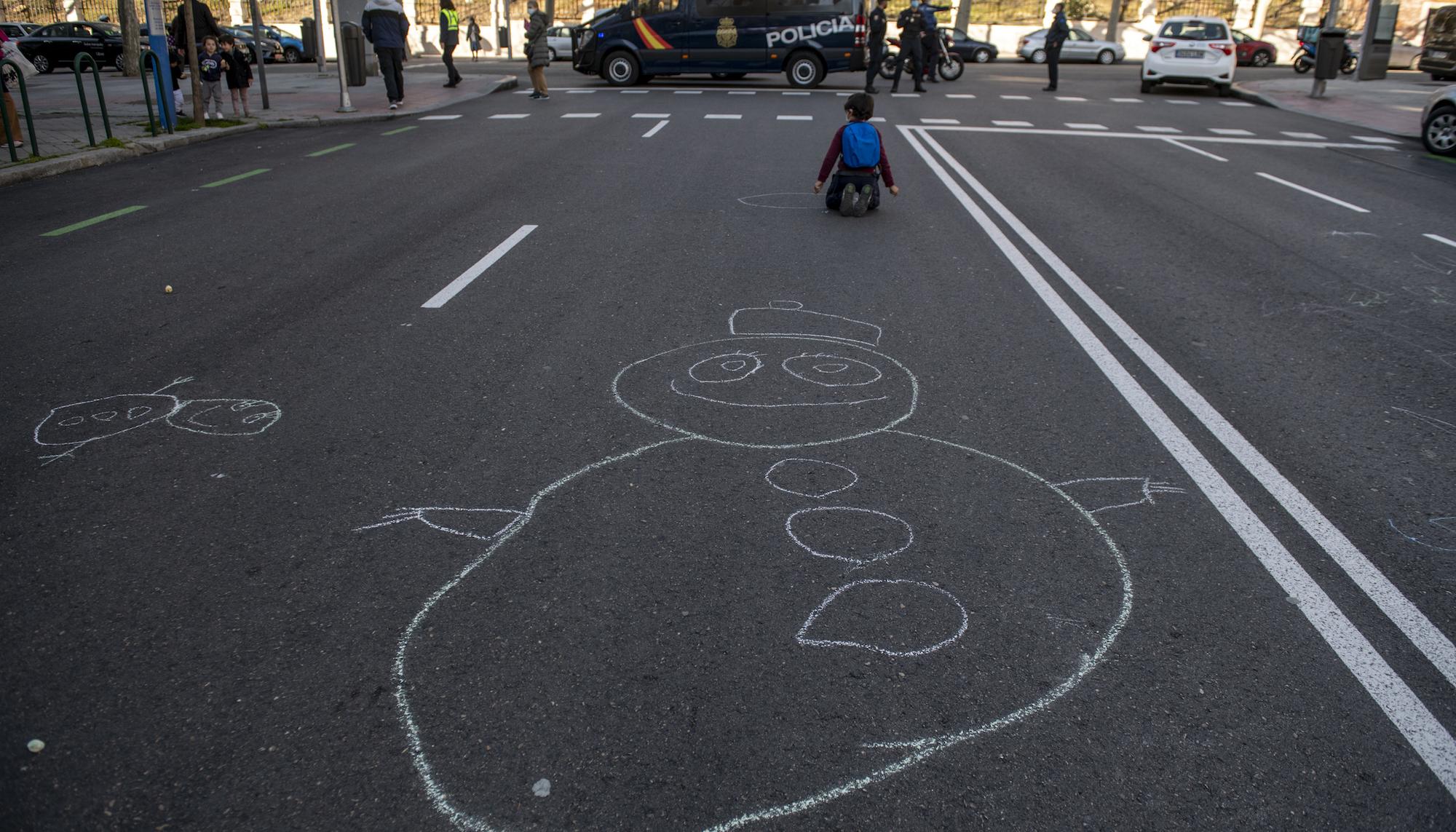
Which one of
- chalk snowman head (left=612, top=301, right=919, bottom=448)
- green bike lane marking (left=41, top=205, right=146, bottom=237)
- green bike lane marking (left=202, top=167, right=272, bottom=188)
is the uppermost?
green bike lane marking (left=202, top=167, right=272, bottom=188)

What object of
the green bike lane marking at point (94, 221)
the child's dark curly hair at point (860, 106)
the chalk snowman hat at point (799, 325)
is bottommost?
→ the chalk snowman hat at point (799, 325)

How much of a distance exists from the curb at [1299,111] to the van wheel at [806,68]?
34.7 feet

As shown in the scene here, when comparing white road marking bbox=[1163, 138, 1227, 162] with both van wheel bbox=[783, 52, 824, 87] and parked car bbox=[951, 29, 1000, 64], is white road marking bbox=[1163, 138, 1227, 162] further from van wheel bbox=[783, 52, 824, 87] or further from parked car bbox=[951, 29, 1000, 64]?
parked car bbox=[951, 29, 1000, 64]

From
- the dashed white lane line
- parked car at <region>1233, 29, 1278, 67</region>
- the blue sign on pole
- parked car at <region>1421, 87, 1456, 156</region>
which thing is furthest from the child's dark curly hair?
parked car at <region>1233, 29, 1278, 67</region>

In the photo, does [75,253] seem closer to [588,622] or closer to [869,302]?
[869,302]

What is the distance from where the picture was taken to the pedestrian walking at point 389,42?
19.6 m

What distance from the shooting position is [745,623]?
3.48m

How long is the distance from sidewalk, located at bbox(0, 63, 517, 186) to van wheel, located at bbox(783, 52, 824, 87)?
717 centimetres

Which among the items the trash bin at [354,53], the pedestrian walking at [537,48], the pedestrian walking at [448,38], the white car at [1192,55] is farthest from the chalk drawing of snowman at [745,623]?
the white car at [1192,55]

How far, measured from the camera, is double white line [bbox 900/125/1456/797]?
3.12 metres

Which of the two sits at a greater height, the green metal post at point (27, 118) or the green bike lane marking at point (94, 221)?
the green metal post at point (27, 118)

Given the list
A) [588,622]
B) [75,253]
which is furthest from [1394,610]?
[75,253]

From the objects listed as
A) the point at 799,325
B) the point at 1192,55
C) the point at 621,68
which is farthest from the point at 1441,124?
the point at 621,68

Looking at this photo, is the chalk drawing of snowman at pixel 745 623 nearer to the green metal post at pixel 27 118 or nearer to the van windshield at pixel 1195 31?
the green metal post at pixel 27 118
